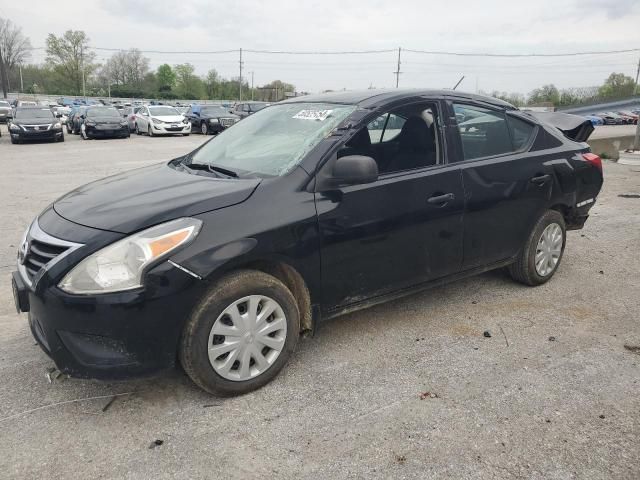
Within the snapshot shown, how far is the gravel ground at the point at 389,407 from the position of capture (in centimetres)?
238

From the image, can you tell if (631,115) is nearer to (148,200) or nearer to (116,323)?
(148,200)

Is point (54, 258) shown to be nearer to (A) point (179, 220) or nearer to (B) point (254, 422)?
(A) point (179, 220)

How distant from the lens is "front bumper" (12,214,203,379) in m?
2.49

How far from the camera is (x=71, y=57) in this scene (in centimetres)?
8269

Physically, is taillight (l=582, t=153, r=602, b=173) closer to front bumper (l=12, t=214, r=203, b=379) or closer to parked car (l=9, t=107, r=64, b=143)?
front bumper (l=12, t=214, r=203, b=379)

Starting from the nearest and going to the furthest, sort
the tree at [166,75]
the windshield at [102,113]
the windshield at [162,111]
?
the windshield at [102,113], the windshield at [162,111], the tree at [166,75]

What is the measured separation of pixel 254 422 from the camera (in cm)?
270

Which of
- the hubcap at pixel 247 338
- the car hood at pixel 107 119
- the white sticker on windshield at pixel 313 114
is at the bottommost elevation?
the hubcap at pixel 247 338

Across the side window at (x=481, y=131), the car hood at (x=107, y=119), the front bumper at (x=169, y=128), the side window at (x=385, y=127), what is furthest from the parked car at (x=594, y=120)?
the car hood at (x=107, y=119)

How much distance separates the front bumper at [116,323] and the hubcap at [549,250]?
121 inches

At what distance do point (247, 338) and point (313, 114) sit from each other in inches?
63.2

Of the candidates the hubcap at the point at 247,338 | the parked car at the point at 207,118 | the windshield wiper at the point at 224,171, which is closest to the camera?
the hubcap at the point at 247,338

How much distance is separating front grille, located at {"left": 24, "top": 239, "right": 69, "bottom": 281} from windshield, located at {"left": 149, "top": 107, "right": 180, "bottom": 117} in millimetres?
21984

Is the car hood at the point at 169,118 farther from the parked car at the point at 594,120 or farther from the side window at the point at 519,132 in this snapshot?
the side window at the point at 519,132
